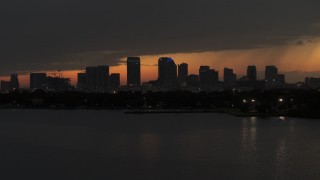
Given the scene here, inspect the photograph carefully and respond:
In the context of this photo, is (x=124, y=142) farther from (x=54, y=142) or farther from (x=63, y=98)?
(x=63, y=98)

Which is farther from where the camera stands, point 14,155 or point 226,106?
point 226,106

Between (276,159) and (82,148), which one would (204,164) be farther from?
(82,148)

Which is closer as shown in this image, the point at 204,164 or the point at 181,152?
the point at 204,164

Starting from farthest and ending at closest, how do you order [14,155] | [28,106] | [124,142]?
[28,106]
[124,142]
[14,155]

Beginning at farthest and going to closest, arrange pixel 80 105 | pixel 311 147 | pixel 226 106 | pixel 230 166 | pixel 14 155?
pixel 80 105 → pixel 226 106 → pixel 311 147 → pixel 14 155 → pixel 230 166

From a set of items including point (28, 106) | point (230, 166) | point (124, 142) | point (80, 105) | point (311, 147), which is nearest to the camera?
point (230, 166)

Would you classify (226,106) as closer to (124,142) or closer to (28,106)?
(28,106)

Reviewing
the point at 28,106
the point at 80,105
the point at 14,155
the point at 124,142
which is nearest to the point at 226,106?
the point at 80,105

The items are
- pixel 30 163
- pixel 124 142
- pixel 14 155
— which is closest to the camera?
pixel 30 163

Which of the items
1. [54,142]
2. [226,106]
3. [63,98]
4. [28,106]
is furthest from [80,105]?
[54,142]
